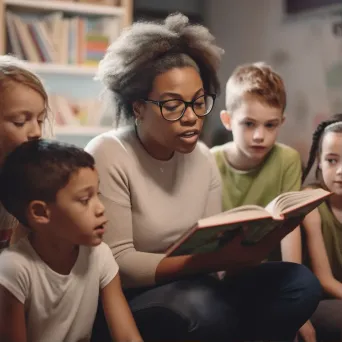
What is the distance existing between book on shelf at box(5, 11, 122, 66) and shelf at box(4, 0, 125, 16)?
0.03 meters

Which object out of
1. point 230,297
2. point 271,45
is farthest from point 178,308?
point 271,45

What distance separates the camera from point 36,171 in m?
1.30

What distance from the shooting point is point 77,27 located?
122 inches

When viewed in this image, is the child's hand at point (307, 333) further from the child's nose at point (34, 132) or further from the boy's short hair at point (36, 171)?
the child's nose at point (34, 132)

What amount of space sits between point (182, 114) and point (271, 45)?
200 cm

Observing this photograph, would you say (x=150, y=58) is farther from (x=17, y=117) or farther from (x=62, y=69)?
(x=62, y=69)

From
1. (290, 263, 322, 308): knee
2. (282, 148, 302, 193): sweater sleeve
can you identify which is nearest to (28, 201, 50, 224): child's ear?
(290, 263, 322, 308): knee

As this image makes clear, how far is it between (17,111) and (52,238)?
1.00 ft

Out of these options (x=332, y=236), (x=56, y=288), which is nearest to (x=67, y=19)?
(x=332, y=236)

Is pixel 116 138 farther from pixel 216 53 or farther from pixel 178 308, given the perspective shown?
pixel 178 308

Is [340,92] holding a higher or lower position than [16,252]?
higher

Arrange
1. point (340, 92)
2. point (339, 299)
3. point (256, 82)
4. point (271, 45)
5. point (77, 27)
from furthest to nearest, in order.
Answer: point (271, 45), point (77, 27), point (340, 92), point (256, 82), point (339, 299)

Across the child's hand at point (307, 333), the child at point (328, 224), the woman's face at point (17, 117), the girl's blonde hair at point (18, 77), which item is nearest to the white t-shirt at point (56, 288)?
the woman's face at point (17, 117)

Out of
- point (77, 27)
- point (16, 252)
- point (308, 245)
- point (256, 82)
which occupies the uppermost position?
point (77, 27)
